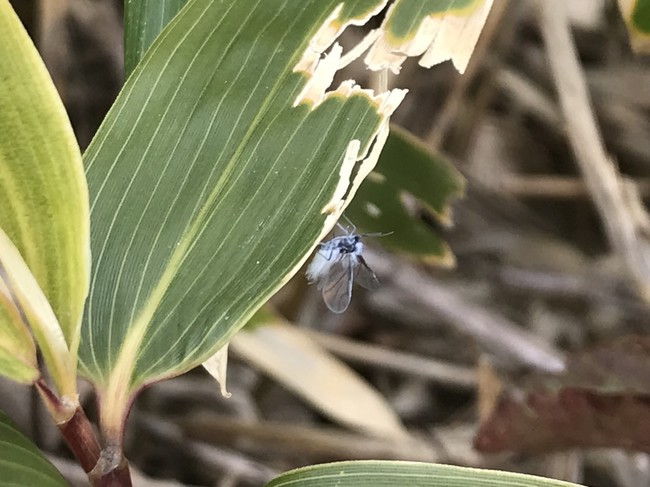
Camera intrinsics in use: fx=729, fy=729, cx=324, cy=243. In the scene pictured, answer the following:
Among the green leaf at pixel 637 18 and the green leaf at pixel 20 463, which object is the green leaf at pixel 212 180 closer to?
the green leaf at pixel 20 463

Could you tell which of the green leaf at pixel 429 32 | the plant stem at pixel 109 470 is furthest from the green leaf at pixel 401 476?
the green leaf at pixel 429 32

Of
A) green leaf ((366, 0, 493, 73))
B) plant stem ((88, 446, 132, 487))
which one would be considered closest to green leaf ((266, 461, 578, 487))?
plant stem ((88, 446, 132, 487))

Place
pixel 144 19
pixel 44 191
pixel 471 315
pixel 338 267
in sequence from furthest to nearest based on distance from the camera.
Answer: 1. pixel 471 315
2. pixel 338 267
3. pixel 144 19
4. pixel 44 191

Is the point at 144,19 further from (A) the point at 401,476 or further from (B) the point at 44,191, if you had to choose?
(A) the point at 401,476

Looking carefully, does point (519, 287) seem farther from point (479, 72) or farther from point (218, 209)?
point (218, 209)

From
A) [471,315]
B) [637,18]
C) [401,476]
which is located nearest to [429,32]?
[637,18]

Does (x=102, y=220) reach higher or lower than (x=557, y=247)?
higher

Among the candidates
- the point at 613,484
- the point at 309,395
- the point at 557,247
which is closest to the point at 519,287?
the point at 557,247
